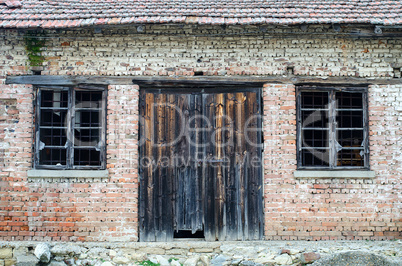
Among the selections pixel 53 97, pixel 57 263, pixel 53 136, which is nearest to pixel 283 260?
pixel 57 263

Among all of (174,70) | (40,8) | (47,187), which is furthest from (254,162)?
(40,8)

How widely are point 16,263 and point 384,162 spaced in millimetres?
6799

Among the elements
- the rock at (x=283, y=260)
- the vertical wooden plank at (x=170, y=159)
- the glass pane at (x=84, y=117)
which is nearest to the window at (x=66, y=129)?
the glass pane at (x=84, y=117)

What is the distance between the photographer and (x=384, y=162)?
594 centimetres

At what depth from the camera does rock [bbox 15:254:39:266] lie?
5.54 metres

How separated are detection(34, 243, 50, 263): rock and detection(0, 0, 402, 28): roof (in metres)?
3.81

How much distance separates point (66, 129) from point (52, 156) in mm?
789

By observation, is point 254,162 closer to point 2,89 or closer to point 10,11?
point 2,89

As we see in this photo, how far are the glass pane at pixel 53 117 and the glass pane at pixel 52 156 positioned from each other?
1.71 ft

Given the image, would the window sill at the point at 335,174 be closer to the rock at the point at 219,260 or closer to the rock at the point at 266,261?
the rock at the point at 266,261

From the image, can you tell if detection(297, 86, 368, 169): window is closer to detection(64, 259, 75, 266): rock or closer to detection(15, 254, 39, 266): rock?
detection(64, 259, 75, 266): rock

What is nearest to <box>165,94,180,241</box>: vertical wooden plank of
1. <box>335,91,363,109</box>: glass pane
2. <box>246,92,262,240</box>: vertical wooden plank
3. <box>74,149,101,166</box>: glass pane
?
<box>246,92,262,240</box>: vertical wooden plank

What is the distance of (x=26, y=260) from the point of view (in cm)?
556

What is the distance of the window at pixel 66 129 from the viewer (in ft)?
19.6
